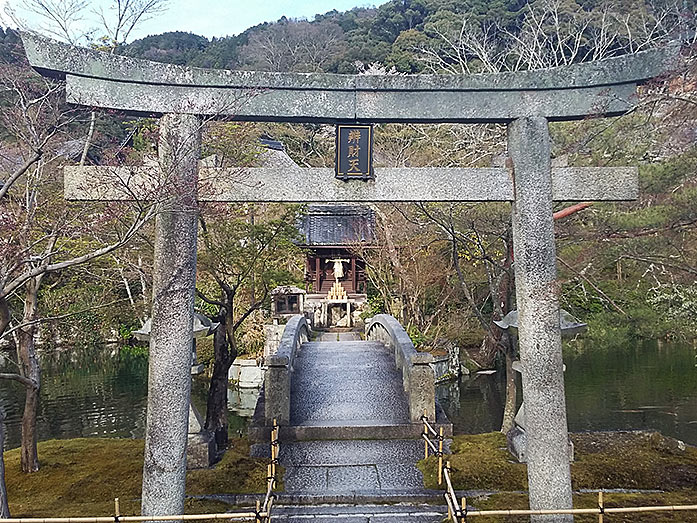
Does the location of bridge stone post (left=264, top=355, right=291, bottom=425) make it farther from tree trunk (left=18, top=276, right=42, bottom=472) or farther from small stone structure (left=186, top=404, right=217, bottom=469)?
tree trunk (left=18, top=276, right=42, bottom=472)

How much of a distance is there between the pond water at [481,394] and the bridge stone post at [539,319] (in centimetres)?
1029

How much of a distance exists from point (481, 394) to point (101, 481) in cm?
1413

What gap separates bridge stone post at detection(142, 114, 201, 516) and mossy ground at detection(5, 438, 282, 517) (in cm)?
138

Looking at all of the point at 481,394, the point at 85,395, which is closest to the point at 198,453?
the point at 85,395

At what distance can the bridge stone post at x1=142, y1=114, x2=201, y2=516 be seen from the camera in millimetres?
5281

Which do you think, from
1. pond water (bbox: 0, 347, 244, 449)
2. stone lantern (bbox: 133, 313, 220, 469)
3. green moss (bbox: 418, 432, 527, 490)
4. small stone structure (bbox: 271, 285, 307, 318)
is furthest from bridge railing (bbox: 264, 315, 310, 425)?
small stone structure (bbox: 271, 285, 307, 318)

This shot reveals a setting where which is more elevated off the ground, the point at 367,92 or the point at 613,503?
the point at 367,92

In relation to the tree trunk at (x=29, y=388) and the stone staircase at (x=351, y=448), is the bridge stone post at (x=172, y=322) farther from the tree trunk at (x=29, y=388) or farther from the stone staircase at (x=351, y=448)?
the tree trunk at (x=29, y=388)

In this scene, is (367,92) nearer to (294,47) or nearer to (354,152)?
(354,152)

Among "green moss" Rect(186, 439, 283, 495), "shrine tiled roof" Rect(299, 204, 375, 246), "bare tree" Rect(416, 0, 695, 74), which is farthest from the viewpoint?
"shrine tiled roof" Rect(299, 204, 375, 246)

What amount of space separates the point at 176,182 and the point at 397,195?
2.22 meters

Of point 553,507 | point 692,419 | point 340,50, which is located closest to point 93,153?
point 553,507

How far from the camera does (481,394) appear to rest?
19016mm

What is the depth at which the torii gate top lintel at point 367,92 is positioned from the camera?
5.38 metres
